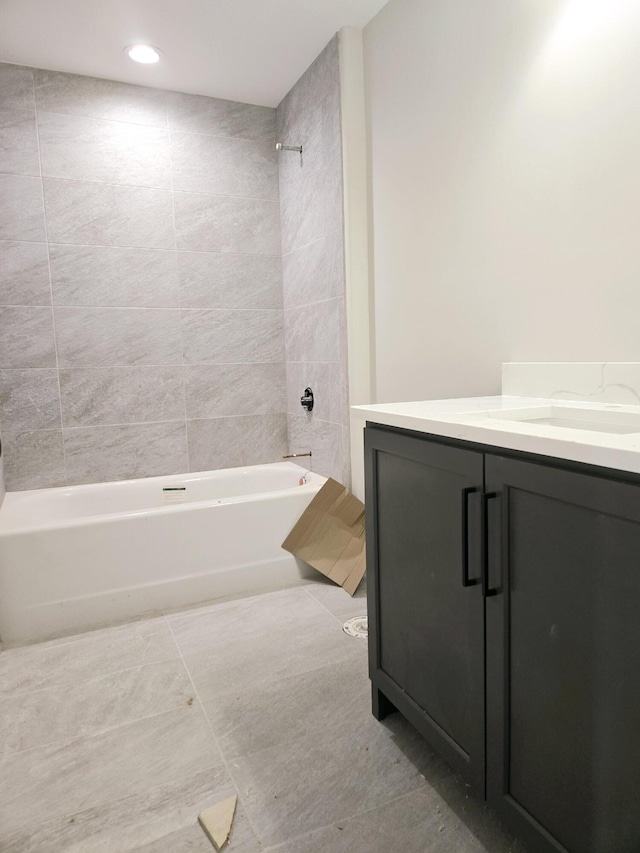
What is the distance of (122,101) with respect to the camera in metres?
2.96

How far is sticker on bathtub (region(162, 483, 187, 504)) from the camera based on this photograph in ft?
10.1

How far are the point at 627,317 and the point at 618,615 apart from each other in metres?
0.90

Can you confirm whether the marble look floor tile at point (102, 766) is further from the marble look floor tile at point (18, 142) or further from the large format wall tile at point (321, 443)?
the marble look floor tile at point (18, 142)

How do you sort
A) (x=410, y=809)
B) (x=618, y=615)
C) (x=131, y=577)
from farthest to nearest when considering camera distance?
(x=131, y=577), (x=410, y=809), (x=618, y=615)

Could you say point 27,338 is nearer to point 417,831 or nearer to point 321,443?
point 321,443

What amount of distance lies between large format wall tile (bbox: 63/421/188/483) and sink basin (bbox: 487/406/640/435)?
216 centimetres

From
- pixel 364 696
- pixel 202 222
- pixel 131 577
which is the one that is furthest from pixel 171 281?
pixel 364 696

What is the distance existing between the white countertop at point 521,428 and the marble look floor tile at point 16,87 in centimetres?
243

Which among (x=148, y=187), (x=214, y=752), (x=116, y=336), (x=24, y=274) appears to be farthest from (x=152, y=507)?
(x=148, y=187)

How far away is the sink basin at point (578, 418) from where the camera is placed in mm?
1367

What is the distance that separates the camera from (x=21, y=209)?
2.83 metres

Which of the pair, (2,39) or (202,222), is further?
(202,222)

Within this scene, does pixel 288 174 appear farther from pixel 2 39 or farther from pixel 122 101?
pixel 2 39

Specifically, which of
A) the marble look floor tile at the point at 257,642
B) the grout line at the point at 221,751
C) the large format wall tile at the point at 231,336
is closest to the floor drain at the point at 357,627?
the marble look floor tile at the point at 257,642
